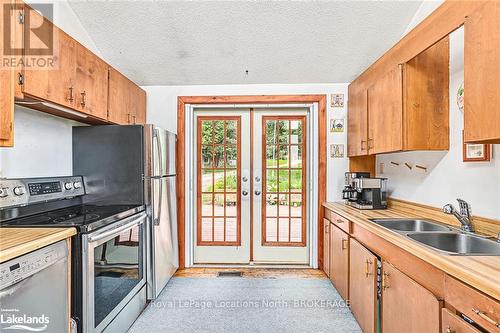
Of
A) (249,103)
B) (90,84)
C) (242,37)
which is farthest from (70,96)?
(249,103)

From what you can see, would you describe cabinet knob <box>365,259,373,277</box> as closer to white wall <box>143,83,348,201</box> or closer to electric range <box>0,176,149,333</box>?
white wall <box>143,83,348,201</box>

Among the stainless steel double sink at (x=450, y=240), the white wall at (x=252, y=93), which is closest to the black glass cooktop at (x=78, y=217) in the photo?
the white wall at (x=252, y=93)

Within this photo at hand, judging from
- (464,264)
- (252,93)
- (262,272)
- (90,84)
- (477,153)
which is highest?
(252,93)

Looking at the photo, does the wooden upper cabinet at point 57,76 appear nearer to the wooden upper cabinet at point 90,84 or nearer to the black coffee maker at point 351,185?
the wooden upper cabinet at point 90,84

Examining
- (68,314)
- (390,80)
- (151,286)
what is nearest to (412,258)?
(390,80)

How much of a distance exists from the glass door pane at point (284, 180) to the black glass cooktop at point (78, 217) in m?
1.69

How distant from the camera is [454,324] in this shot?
113 centimetres

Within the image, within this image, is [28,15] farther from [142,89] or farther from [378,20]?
[378,20]

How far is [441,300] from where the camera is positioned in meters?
1.23

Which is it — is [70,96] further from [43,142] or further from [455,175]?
[455,175]

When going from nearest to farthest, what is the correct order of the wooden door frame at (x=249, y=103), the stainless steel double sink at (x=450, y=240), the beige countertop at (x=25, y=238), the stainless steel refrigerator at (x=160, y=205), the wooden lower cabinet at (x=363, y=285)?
the beige countertop at (x=25, y=238)
the stainless steel double sink at (x=450, y=240)
the wooden lower cabinet at (x=363, y=285)
the stainless steel refrigerator at (x=160, y=205)
the wooden door frame at (x=249, y=103)

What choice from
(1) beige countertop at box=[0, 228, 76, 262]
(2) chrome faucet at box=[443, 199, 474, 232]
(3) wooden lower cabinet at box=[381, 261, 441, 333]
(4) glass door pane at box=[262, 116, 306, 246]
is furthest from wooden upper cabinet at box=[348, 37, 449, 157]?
(1) beige countertop at box=[0, 228, 76, 262]

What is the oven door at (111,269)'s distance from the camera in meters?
1.62

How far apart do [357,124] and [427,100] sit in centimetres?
86
